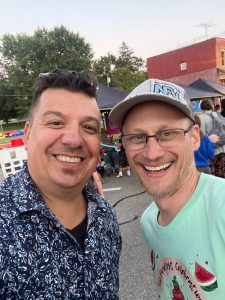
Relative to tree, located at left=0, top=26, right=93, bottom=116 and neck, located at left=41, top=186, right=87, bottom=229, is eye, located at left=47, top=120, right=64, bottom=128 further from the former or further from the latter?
tree, located at left=0, top=26, right=93, bottom=116

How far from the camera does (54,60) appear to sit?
46.1m

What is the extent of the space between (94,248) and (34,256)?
308 mm

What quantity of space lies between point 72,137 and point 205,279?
0.90 metres

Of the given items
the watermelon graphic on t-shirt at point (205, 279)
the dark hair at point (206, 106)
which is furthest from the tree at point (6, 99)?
the watermelon graphic on t-shirt at point (205, 279)

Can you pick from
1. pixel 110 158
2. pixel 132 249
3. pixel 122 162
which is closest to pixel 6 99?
pixel 110 158

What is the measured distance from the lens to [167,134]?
58.4 inches

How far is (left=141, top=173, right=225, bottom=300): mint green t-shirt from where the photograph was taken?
1199 mm

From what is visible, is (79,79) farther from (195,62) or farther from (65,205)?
(195,62)

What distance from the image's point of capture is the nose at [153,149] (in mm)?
1474

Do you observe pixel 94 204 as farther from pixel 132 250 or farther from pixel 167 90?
pixel 132 250

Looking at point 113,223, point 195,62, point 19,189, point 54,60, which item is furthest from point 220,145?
point 54,60

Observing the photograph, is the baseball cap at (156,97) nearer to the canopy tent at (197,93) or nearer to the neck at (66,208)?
the neck at (66,208)

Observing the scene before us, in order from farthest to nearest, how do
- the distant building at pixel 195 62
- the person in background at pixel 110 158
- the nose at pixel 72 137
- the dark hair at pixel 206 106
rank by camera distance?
1. the distant building at pixel 195 62
2. the person in background at pixel 110 158
3. the dark hair at pixel 206 106
4. the nose at pixel 72 137

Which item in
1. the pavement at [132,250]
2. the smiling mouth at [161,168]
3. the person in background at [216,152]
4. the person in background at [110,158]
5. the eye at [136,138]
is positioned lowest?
the pavement at [132,250]
